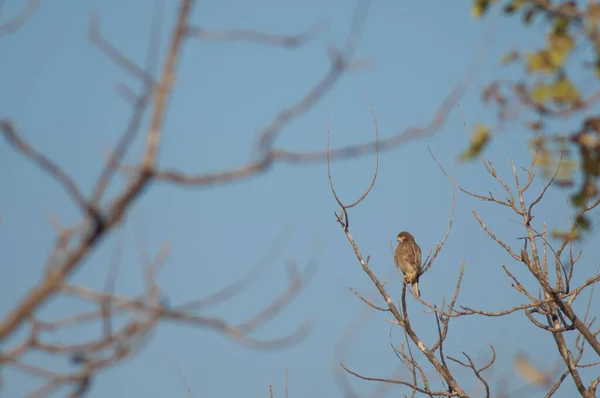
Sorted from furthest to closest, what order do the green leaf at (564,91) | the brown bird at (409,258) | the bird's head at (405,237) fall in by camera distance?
the bird's head at (405,237) < the brown bird at (409,258) < the green leaf at (564,91)

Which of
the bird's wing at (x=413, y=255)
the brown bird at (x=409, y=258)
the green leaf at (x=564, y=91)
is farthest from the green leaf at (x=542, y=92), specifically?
the bird's wing at (x=413, y=255)

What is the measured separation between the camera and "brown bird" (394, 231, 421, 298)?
1202cm

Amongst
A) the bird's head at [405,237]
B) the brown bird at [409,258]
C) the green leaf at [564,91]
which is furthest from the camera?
the bird's head at [405,237]

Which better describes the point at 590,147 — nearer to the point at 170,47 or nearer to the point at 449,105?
the point at 449,105

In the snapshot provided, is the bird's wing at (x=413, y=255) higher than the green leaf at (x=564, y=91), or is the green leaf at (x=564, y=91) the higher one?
the bird's wing at (x=413, y=255)

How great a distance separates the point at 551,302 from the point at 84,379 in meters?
3.97

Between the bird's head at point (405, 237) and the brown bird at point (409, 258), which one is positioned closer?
the brown bird at point (409, 258)

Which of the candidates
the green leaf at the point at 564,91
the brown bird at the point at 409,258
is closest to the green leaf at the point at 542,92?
the green leaf at the point at 564,91

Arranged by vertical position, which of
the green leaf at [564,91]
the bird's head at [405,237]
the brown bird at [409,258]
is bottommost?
the green leaf at [564,91]

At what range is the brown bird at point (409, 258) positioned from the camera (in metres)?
12.0

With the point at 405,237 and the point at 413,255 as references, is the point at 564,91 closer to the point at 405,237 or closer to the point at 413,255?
the point at 413,255

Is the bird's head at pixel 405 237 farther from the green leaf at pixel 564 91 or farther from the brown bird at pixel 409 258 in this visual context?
the green leaf at pixel 564 91

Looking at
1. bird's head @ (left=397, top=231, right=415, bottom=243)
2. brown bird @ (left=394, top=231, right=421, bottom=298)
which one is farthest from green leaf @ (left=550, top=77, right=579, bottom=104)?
bird's head @ (left=397, top=231, right=415, bottom=243)

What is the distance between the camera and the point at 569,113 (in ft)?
7.29
